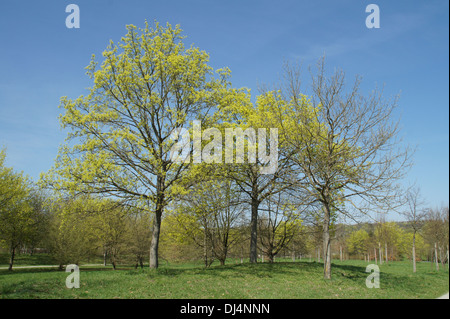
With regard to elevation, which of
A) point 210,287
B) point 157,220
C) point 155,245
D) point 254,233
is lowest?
point 210,287

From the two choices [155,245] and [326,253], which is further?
[155,245]

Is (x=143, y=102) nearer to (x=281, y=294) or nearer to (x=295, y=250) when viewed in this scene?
(x=281, y=294)

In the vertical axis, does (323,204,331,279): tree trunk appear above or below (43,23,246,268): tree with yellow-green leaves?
below

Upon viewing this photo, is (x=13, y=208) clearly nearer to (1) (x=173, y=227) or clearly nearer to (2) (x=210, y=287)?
(1) (x=173, y=227)

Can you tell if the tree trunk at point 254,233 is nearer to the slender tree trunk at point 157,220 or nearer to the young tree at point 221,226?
the young tree at point 221,226

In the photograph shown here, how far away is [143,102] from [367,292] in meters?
13.2

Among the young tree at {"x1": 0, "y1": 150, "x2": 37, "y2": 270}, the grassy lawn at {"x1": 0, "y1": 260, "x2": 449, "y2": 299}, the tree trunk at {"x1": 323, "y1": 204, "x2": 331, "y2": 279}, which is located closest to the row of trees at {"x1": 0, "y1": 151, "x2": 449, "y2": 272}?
the young tree at {"x1": 0, "y1": 150, "x2": 37, "y2": 270}

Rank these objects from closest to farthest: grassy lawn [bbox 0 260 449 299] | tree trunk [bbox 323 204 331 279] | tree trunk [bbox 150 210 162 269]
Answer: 1. grassy lawn [bbox 0 260 449 299]
2. tree trunk [bbox 323 204 331 279]
3. tree trunk [bbox 150 210 162 269]

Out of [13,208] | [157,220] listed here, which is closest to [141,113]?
[157,220]

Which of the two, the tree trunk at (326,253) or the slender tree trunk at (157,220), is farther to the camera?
the slender tree trunk at (157,220)

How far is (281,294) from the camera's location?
10391mm

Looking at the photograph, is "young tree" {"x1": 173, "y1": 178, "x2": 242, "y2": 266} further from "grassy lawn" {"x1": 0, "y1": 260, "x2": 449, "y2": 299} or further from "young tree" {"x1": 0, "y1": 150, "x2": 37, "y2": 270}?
"young tree" {"x1": 0, "y1": 150, "x2": 37, "y2": 270}

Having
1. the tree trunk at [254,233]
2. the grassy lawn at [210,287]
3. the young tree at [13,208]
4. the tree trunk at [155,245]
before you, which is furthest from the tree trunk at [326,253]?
the young tree at [13,208]
